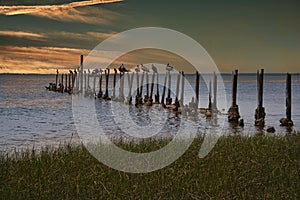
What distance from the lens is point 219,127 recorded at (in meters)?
29.4

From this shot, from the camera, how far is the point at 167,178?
9523 mm

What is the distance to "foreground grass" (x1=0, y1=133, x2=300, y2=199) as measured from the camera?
845cm

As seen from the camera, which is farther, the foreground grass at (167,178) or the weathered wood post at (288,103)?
the weathered wood post at (288,103)

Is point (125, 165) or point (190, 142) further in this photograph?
point (190, 142)

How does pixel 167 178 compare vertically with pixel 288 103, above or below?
below

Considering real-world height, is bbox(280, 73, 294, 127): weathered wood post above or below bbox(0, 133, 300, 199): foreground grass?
above

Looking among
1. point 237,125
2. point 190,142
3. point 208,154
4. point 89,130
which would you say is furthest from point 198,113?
point 208,154

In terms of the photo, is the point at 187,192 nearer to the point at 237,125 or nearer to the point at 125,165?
the point at 125,165

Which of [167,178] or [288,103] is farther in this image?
[288,103]

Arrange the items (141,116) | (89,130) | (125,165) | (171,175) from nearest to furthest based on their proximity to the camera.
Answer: (171,175) < (125,165) < (89,130) < (141,116)

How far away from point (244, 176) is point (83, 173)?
3.66 metres

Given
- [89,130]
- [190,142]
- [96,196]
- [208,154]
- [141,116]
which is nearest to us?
[96,196]

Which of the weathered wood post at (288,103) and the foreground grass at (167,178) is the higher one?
the weathered wood post at (288,103)

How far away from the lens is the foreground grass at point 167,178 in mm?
8445
